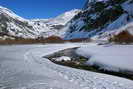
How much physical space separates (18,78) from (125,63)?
8955mm

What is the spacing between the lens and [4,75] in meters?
19.4

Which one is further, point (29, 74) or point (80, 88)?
point (29, 74)

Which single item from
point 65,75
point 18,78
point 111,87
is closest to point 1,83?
point 18,78

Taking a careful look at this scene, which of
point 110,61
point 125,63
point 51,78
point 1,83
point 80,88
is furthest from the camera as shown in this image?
point 110,61

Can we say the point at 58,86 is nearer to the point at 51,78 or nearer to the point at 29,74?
the point at 51,78

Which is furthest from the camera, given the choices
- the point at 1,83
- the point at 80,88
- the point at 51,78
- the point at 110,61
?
the point at 110,61

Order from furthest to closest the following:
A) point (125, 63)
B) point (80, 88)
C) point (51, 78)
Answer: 1. point (125, 63)
2. point (51, 78)
3. point (80, 88)

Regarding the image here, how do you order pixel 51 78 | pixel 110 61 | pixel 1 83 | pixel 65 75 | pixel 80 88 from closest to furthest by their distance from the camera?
pixel 80 88 → pixel 1 83 → pixel 51 78 → pixel 65 75 → pixel 110 61

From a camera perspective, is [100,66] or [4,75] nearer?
[4,75]

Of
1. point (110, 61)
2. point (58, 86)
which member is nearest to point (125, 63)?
point (110, 61)

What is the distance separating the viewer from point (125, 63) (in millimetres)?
21312

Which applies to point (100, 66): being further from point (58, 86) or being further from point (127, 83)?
point (58, 86)

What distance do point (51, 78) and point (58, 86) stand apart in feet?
9.35

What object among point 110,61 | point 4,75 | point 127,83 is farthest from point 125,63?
point 4,75
